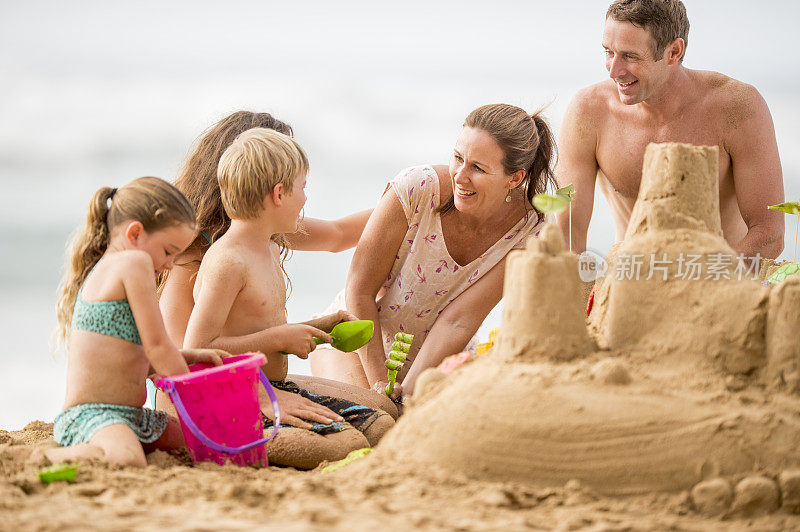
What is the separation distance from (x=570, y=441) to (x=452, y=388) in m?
0.34

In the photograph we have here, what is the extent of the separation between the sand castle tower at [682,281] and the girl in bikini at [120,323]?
4.19ft

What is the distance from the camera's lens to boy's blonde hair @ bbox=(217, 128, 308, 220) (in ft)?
9.23

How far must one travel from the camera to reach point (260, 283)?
111 inches

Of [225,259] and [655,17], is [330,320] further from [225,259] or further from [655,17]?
[655,17]

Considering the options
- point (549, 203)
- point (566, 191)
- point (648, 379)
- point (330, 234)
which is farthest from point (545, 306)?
point (330, 234)

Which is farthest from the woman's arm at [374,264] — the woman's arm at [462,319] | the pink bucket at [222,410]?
the pink bucket at [222,410]

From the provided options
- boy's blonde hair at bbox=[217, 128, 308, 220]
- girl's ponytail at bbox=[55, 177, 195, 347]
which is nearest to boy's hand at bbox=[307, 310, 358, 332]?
boy's blonde hair at bbox=[217, 128, 308, 220]

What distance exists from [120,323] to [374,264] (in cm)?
161

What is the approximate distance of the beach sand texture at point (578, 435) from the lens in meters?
1.73

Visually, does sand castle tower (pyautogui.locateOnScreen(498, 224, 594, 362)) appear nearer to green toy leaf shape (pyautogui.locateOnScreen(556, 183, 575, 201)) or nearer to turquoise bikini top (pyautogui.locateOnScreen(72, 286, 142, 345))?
green toy leaf shape (pyautogui.locateOnScreen(556, 183, 575, 201))

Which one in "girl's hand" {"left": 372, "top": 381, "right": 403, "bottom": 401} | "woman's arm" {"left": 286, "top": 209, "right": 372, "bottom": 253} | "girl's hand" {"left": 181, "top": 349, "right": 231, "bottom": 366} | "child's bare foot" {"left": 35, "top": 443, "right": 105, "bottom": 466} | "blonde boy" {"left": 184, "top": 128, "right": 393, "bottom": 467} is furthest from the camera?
"woman's arm" {"left": 286, "top": 209, "right": 372, "bottom": 253}

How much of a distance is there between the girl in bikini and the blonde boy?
21 cm

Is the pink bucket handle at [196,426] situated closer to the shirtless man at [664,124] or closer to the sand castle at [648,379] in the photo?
the sand castle at [648,379]

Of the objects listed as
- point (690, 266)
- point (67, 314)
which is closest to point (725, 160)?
point (690, 266)
